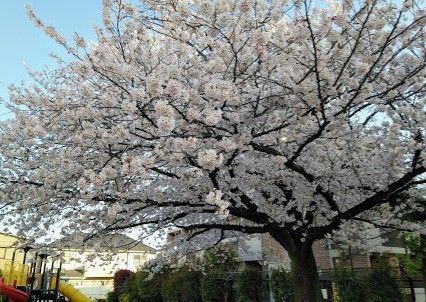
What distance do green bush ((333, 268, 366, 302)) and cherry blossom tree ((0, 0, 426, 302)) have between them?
4.05m

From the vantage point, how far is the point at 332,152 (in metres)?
7.55

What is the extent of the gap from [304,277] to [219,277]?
8.85 meters

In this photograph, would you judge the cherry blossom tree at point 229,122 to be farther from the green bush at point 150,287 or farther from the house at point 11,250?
the green bush at point 150,287

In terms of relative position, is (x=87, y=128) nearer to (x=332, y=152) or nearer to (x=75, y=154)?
(x=75, y=154)

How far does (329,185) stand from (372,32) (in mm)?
2773

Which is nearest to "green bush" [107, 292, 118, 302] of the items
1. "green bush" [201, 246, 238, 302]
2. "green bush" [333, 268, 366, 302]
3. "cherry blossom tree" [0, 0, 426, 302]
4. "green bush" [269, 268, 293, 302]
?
"green bush" [201, 246, 238, 302]

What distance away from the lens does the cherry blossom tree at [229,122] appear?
5148 mm

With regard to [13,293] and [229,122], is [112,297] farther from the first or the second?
[229,122]

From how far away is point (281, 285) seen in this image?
46.2 ft

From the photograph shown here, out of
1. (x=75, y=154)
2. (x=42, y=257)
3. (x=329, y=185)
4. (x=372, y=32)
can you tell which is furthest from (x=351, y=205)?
(x=42, y=257)

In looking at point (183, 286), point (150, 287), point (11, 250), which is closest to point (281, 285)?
point (183, 286)

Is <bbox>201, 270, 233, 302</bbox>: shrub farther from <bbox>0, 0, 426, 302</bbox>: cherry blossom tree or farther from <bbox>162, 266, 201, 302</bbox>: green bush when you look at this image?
<bbox>0, 0, 426, 302</bbox>: cherry blossom tree

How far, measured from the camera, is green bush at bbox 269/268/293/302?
13.8 m

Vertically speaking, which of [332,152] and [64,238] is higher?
[332,152]
